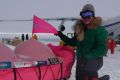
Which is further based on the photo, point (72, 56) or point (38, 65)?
point (72, 56)

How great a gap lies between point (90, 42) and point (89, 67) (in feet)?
1.09

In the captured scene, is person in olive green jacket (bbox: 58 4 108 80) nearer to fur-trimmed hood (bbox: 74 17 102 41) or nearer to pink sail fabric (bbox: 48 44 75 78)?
fur-trimmed hood (bbox: 74 17 102 41)

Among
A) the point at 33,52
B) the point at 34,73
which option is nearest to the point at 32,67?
the point at 34,73

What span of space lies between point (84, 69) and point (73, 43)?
1.80 ft

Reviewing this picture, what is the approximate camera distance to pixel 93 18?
15.6 ft

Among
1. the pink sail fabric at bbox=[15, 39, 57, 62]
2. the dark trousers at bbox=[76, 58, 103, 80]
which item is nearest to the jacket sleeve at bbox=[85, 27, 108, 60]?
the dark trousers at bbox=[76, 58, 103, 80]

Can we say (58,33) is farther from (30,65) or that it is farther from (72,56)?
(30,65)

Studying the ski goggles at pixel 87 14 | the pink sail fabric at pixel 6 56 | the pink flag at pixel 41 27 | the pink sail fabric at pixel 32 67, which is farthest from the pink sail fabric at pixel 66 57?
the pink sail fabric at pixel 6 56

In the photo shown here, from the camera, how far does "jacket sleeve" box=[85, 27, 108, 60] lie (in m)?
4.65

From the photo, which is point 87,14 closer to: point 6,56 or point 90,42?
point 90,42

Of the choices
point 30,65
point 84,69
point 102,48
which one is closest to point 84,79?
point 84,69

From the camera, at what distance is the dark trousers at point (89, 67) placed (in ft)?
15.6

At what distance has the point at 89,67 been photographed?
15.7ft

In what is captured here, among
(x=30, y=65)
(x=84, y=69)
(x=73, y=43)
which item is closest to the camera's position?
(x=30, y=65)
